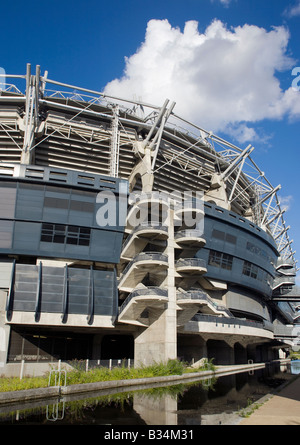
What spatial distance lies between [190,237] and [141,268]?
6513 millimetres

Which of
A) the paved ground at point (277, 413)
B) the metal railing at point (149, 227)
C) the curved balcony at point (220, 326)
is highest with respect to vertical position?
the metal railing at point (149, 227)

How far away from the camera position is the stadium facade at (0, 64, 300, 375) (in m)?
34.4

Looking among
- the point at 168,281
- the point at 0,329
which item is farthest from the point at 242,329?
the point at 0,329

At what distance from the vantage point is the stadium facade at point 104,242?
113 feet

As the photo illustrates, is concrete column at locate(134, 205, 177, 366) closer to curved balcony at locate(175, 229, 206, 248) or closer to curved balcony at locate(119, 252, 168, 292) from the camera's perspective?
curved balcony at locate(175, 229, 206, 248)

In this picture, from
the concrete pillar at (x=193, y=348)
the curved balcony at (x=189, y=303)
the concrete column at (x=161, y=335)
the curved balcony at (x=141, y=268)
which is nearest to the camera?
the concrete column at (x=161, y=335)

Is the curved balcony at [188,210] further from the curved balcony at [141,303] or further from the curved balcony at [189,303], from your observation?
the curved balcony at [141,303]

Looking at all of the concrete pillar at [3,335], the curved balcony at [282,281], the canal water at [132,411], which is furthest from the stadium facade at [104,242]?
the curved balcony at [282,281]

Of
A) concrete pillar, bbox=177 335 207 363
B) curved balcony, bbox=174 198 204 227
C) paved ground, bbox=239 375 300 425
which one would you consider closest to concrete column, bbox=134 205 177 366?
curved balcony, bbox=174 198 204 227

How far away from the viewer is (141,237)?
121 feet

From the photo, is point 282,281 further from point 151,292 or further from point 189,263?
point 151,292

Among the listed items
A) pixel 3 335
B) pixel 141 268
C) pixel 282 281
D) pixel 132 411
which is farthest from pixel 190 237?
pixel 282 281

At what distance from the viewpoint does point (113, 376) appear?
82.8 feet

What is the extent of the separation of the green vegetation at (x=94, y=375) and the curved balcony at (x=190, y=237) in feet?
40.7
